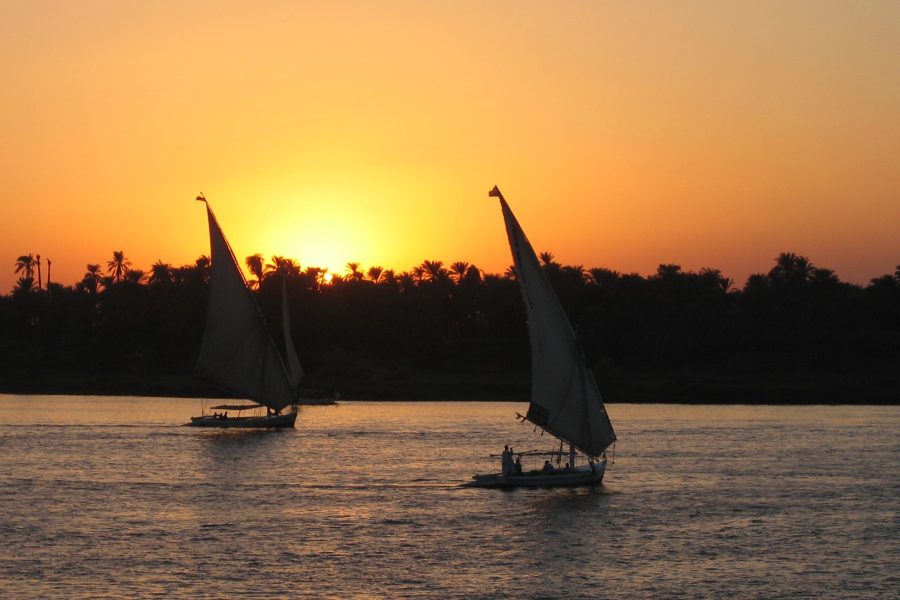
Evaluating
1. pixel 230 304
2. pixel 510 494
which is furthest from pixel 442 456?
pixel 230 304

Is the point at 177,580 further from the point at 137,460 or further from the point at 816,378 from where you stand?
the point at 816,378

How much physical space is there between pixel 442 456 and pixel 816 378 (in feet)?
216

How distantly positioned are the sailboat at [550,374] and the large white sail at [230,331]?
103 feet

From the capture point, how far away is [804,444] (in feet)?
238

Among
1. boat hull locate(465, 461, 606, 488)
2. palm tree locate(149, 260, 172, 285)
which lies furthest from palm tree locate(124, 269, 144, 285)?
boat hull locate(465, 461, 606, 488)

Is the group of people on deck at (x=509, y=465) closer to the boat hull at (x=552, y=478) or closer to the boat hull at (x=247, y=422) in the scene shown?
the boat hull at (x=552, y=478)

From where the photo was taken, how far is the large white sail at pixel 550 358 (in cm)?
4862

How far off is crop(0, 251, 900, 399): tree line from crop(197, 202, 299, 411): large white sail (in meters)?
45.1

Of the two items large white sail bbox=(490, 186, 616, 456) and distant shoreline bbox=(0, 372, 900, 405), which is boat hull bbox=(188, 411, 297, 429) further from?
large white sail bbox=(490, 186, 616, 456)

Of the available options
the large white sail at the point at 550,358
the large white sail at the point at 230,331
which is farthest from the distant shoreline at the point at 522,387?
the large white sail at the point at 550,358

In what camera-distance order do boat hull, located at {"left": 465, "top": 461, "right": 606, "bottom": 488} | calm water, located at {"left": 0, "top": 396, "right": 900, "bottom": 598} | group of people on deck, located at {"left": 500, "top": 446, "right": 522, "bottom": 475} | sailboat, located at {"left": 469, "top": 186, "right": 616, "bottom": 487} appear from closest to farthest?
calm water, located at {"left": 0, "top": 396, "right": 900, "bottom": 598} → sailboat, located at {"left": 469, "top": 186, "right": 616, "bottom": 487} → group of people on deck, located at {"left": 500, "top": 446, "right": 522, "bottom": 475} → boat hull, located at {"left": 465, "top": 461, "right": 606, "bottom": 488}

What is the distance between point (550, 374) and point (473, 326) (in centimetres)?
9188

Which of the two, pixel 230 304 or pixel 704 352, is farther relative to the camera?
pixel 704 352

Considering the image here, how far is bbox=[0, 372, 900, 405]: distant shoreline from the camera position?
113188mm
